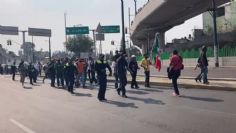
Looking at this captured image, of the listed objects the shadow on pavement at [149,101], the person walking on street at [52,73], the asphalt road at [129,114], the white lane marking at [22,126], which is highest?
the person walking on street at [52,73]

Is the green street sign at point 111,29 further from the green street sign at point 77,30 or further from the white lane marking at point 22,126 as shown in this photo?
the white lane marking at point 22,126

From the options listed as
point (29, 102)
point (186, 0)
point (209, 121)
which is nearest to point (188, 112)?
point (209, 121)

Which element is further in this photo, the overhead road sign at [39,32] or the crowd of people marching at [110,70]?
the overhead road sign at [39,32]

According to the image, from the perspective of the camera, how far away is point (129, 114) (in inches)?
493

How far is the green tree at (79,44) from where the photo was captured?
100 m

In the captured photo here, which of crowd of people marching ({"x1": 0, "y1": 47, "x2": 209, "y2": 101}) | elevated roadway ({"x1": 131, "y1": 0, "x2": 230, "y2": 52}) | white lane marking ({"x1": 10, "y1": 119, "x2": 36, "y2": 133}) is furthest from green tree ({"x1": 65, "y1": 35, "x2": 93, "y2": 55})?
white lane marking ({"x1": 10, "y1": 119, "x2": 36, "y2": 133})

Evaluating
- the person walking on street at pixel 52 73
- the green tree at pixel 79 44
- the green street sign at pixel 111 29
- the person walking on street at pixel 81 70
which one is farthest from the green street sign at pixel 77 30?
the green tree at pixel 79 44

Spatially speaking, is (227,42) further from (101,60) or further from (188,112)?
(188,112)

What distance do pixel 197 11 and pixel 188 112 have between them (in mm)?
43245

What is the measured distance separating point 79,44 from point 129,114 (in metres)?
89.3

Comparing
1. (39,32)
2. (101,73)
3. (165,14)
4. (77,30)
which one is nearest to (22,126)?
(101,73)

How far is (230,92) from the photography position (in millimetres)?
16781

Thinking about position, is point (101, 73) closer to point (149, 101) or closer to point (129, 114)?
point (149, 101)

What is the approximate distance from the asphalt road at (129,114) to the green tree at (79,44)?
273ft
